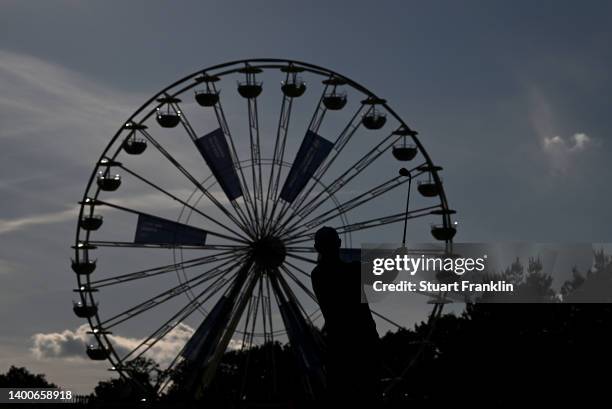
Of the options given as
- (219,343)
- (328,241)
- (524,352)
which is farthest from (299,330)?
(524,352)

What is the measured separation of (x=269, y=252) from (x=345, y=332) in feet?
88.6

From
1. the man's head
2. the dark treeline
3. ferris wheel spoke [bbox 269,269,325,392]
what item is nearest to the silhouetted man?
the man's head

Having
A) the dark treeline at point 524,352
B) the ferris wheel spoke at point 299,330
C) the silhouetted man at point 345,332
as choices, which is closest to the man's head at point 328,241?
the silhouetted man at point 345,332

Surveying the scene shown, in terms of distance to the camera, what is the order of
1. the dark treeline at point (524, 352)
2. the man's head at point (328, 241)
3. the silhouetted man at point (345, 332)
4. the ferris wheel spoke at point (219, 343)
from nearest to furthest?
the silhouetted man at point (345, 332) → the man's head at point (328, 241) → the ferris wheel spoke at point (219, 343) → the dark treeline at point (524, 352)

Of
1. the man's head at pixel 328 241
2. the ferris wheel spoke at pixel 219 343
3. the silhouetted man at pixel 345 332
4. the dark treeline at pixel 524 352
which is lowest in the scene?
the silhouetted man at pixel 345 332

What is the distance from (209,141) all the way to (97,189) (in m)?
4.77

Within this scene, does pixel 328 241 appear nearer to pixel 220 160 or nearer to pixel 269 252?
pixel 269 252

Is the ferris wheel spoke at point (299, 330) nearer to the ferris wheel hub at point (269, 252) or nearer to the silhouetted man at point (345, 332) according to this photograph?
the ferris wheel hub at point (269, 252)

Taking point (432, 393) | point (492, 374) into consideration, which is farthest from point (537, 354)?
point (432, 393)

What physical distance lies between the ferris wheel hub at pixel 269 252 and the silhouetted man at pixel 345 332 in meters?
26.3

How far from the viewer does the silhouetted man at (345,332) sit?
39.0 ft

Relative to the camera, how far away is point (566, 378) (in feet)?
219

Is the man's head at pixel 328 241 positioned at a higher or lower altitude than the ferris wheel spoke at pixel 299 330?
lower

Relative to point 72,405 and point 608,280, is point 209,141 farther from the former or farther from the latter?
point 608,280
